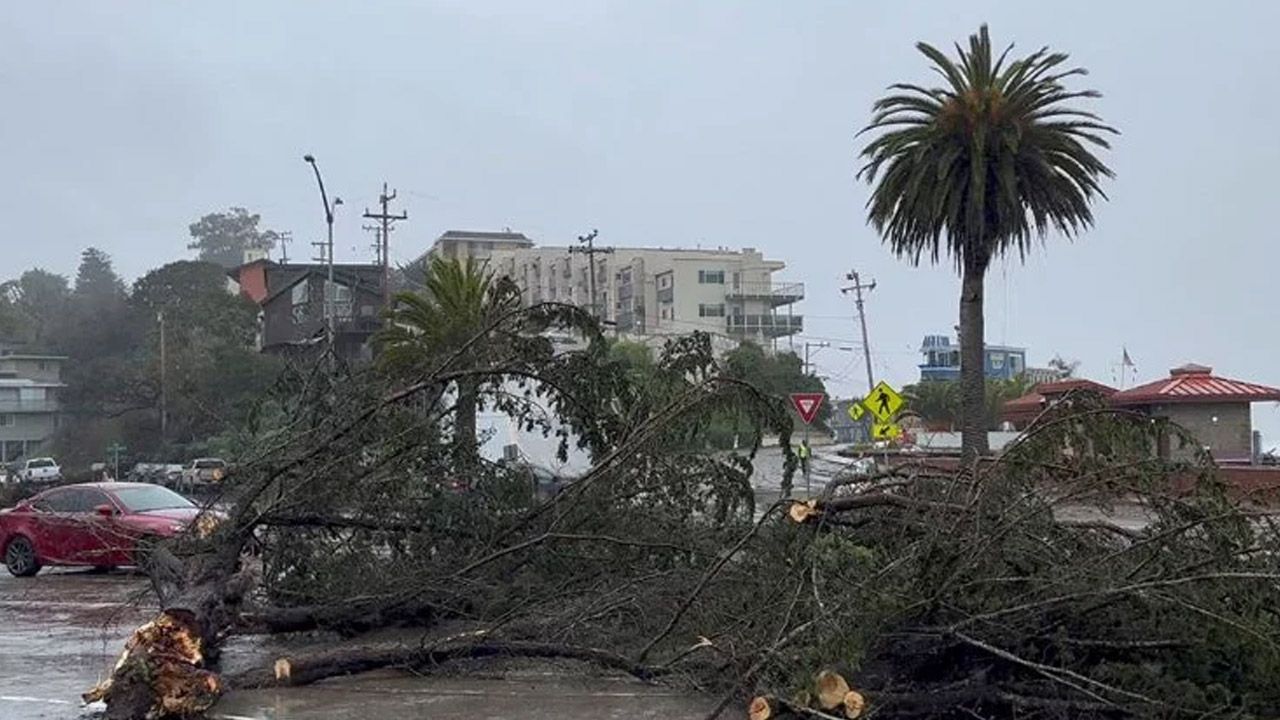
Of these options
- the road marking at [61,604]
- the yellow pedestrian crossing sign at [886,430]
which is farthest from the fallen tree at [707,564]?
the yellow pedestrian crossing sign at [886,430]

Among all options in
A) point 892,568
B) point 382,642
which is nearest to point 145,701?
point 382,642

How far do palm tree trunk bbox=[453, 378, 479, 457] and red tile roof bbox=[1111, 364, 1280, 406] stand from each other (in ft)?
86.8

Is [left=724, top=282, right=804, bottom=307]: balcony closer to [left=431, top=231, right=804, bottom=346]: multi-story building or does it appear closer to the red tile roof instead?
[left=431, top=231, right=804, bottom=346]: multi-story building

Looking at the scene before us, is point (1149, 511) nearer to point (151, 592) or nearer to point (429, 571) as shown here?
point (429, 571)

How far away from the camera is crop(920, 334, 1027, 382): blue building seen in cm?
→ 10144

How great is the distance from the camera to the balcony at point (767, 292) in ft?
337

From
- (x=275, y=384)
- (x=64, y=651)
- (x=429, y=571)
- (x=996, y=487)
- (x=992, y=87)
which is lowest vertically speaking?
(x=64, y=651)

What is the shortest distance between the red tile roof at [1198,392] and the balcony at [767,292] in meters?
63.4

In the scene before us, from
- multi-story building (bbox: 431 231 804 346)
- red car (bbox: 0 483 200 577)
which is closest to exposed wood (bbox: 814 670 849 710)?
red car (bbox: 0 483 200 577)

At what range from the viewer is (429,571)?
12.2 m

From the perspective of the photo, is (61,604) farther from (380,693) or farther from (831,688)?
(831,688)

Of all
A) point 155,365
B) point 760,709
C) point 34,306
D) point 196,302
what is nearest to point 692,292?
point 196,302

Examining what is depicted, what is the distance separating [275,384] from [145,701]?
4249 mm

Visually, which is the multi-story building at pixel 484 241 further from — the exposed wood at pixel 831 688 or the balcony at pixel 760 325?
the exposed wood at pixel 831 688
